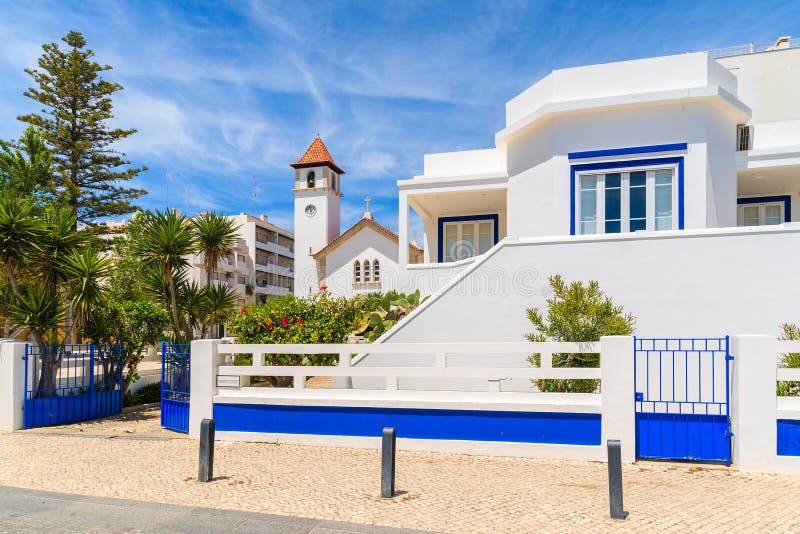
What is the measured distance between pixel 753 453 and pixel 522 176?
32.6 feet

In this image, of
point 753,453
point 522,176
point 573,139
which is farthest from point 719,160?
point 753,453

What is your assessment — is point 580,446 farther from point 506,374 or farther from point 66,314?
point 66,314

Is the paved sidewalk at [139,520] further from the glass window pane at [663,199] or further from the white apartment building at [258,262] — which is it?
the white apartment building at [258,262]

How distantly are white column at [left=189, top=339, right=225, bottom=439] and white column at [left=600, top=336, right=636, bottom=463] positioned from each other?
6529mm

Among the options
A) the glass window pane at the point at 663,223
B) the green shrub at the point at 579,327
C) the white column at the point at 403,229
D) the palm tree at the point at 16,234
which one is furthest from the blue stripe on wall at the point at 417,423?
the glass window pane at the point at 663,223

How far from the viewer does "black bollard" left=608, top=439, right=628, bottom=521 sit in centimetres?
545

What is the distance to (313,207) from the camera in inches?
1741

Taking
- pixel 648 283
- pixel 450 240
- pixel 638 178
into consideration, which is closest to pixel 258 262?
pixel 450 240

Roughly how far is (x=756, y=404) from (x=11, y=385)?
13164mm

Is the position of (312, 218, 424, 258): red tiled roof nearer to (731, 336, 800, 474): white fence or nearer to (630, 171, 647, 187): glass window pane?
(630, 171, 647, 187): glass window pane

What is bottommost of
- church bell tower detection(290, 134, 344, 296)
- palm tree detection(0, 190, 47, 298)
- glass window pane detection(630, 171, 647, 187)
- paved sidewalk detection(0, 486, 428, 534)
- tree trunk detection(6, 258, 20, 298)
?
paved sidewalk detection(0, 486, 428, 534)

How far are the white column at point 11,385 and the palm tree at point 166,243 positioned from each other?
3.55m

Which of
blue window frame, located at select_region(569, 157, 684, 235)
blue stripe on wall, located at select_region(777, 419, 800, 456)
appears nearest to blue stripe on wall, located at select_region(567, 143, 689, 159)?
blue window frame, located at select_region(569, 157, 684, 235)

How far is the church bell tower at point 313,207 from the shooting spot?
43.6m
